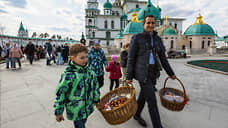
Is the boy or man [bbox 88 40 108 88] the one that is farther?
man [bbox 88 40 108 88]

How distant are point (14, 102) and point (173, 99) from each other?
410cm

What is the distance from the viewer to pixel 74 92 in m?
1.58

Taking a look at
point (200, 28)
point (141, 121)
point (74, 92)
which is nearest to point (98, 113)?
point (141, 121)

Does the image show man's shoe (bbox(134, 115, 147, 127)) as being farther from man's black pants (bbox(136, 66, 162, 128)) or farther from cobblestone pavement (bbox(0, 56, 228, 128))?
man's black pants (bbox(136, 66, 162, 128))

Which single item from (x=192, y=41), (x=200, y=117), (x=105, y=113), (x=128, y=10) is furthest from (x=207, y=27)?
(x=105, y=113)

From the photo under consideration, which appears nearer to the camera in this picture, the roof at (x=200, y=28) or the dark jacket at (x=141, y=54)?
the dark jacket at (x=141, y=54)

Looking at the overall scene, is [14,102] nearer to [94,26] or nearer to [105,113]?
[105,113]

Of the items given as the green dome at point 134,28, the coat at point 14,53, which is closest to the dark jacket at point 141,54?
the coat at point 14,53

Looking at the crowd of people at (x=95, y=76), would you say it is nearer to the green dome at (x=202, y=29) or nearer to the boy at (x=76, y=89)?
the boy at (x=76, y=89)

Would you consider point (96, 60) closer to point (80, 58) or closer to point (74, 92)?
point (80, 58)

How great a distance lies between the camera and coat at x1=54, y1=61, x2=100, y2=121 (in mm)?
1510

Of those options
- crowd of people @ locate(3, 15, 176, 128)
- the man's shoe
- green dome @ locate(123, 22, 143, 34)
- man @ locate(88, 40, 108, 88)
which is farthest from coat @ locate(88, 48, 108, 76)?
green dome @ locate(123, 22, 143, 34)

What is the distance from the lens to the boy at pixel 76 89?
1515mm

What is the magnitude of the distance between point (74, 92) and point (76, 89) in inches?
1.8
